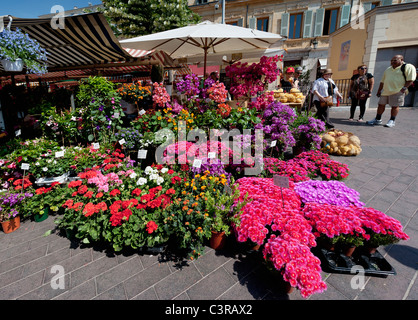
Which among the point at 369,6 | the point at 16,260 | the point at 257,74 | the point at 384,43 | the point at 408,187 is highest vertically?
the point at 369,6

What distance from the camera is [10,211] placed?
9.50 feet

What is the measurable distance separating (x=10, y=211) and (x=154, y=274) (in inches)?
91.9

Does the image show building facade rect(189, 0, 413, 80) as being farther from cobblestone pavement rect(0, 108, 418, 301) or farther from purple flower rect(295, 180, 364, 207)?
cobblestone pavement rect(0, 108, 418, 301)

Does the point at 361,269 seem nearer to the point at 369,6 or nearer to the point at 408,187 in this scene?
the point at 408,187

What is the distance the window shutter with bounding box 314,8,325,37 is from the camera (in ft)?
56.9

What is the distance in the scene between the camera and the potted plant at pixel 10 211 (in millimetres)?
2869

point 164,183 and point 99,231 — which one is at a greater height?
point 164,183

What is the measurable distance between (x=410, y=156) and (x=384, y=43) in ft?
28.3

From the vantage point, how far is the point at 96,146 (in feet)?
12.5

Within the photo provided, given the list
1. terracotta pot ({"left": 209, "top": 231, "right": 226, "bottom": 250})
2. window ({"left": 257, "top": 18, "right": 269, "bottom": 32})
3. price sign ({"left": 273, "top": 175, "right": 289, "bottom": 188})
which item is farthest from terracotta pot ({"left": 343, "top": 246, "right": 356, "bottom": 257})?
window ({"left": 257, "top": 18, "right": 269, "bottom": 32})

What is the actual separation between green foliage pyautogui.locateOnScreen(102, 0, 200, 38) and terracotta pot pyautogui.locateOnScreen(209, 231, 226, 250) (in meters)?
13.0

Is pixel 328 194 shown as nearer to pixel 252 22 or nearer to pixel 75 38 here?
pixel 75 38

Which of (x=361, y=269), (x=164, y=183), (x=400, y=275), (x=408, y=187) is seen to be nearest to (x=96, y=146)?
(x=164, y=183)
